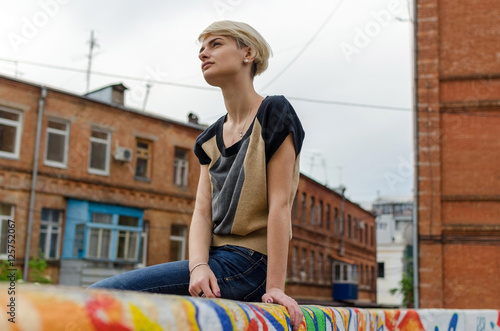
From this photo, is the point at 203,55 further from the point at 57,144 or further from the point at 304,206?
the point at 304,206

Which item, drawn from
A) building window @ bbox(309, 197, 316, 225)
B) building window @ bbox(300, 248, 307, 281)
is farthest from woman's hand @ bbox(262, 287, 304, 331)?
building window @ bbox(309, 197, 316, 225)

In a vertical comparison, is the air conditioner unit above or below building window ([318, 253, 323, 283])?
above

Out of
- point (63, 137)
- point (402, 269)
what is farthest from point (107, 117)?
point (402, 269)

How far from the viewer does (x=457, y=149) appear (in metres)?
18.7

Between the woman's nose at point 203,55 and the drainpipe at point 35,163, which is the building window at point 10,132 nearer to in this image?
the drainpipe at point 35,163

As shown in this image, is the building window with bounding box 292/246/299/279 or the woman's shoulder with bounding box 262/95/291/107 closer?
the woman's shoulder with bounding box 262/95/291/107

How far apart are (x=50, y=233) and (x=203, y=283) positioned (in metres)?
23.4

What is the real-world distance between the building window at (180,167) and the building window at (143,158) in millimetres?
1502

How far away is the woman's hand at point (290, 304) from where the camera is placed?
1.59 metres

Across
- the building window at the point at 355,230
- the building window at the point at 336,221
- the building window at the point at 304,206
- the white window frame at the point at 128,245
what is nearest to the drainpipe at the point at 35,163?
the white window frame at the point at 128,245

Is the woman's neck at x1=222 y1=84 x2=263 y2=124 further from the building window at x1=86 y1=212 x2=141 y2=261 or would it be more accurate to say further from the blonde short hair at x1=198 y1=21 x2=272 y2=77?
the building window at x1=86 y1=212 x2=141 y2=261

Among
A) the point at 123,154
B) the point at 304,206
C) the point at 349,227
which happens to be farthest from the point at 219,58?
the point at 349,227

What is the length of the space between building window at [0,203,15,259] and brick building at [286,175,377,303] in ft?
55.4

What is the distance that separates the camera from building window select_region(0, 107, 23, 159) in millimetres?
23109
